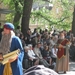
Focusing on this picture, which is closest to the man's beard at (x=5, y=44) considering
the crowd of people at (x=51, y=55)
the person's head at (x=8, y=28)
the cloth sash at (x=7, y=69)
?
the person's head at (x=8, y=28)

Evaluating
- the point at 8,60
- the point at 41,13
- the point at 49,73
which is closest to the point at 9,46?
the point at 8,60

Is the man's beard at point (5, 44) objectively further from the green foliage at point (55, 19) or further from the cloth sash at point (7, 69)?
the green foliage at point (55, 19)

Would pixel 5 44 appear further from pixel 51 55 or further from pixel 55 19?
pixel 55 19

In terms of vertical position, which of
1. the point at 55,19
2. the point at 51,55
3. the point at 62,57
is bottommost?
the point at 51,55

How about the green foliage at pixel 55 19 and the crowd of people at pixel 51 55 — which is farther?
the green foliage at pixel 55 19

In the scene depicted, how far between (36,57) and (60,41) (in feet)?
3.93

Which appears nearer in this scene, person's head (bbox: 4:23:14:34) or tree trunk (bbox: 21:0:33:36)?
person's head (bbox: 4:23:14:34)

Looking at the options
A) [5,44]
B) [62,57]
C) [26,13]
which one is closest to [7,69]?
[5,44]

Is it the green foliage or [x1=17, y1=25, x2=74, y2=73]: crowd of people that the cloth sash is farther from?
the green foliage

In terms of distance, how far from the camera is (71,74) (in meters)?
13.1

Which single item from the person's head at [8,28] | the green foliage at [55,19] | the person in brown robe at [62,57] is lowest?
the person in brown robe at [62,57]

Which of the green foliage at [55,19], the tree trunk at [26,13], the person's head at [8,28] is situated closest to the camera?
the person's head at [8,28]

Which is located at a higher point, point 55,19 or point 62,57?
point 55,19

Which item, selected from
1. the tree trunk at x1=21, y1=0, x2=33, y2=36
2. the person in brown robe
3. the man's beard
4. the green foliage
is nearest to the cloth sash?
the man's beard
